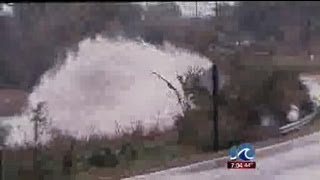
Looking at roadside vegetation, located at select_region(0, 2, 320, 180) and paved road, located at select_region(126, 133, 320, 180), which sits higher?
roadside vegetation, located at select_region(0, 2, 320, 180)

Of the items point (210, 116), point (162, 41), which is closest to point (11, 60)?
point (162, 41)

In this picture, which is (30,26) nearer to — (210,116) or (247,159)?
(210,116)

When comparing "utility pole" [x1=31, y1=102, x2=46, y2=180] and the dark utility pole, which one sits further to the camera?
"utility pole" [x1=31, y1=102, x2=46, y2=180]

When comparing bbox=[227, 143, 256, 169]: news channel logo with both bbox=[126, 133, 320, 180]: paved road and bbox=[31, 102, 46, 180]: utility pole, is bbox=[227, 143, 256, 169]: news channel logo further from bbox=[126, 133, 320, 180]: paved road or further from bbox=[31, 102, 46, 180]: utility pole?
bbox=[31, 102, 46, 180]: utility pole

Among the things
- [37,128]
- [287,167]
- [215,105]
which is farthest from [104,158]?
[287,167]

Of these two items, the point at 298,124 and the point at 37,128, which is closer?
the point at 298,124

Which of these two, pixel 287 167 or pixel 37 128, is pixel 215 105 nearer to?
pixel 287 167

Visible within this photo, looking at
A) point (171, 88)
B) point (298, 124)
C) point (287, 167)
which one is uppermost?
point (171, 88)

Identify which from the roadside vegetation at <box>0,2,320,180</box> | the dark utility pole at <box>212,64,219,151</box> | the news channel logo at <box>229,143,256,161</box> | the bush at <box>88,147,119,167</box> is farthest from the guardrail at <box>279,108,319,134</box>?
the bush at <box>88,147,119,167</box>
